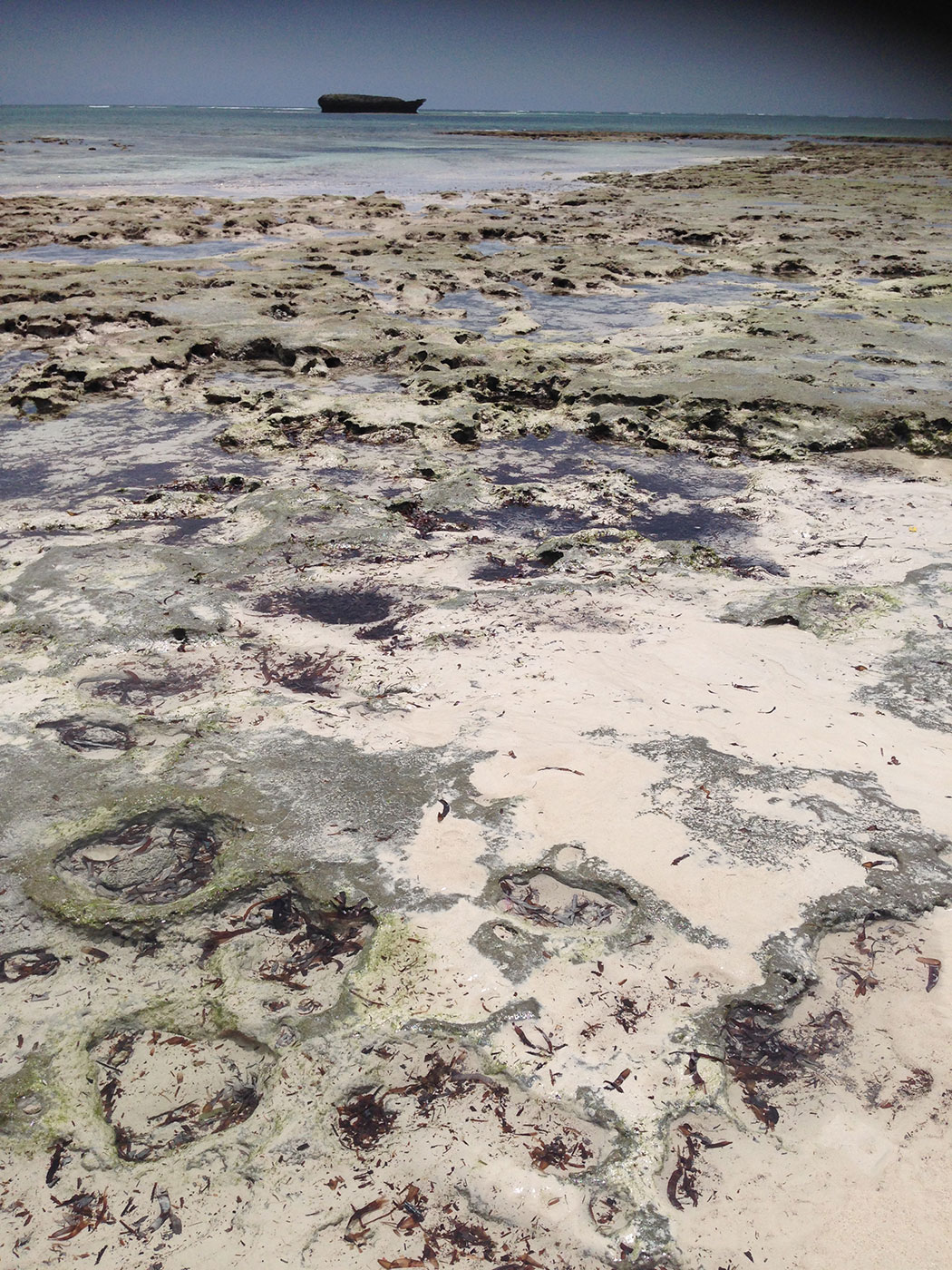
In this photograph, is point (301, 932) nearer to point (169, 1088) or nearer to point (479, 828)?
point (169, 1088)

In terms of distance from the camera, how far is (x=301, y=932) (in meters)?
2.40

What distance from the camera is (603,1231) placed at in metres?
1.73

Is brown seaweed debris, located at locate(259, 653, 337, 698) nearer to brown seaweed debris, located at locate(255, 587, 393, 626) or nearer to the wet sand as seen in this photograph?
the wet sand

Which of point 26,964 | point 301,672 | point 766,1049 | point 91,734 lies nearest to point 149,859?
point 26,964

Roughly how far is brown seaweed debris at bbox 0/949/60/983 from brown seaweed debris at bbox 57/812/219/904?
0.24 m

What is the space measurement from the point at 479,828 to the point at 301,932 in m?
0.63

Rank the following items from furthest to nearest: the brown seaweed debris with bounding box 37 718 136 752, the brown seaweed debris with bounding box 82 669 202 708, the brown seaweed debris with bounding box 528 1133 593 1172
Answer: the brown seaweed debris with bounding box 82 669 202 708
the brown seaweed debris with bounding box 37 718 136 752
the brown seaweed debris with bounding box 528 1133 593 1172

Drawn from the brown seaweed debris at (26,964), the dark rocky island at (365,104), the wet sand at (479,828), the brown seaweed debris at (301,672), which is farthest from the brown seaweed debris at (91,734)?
the dark rocky island at (365,104)

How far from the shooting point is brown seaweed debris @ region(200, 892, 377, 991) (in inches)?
90.7

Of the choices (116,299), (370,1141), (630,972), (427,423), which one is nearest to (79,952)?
(370,1141)

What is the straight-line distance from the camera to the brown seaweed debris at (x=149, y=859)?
2.54m

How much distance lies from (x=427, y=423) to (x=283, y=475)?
1265 millimetres

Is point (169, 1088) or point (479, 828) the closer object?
point (169, 1088)

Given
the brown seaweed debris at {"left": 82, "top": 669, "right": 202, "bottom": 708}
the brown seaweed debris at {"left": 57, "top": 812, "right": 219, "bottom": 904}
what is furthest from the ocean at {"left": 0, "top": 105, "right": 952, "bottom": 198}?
the brown seaweed debris at {"left": 57, "top": 812, "right": 219, "bottom": 904}
